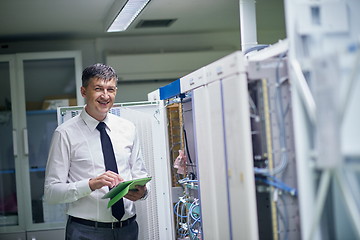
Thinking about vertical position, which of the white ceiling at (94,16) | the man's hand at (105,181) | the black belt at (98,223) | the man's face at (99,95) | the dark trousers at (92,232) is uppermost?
the white ceiling at (94,16)

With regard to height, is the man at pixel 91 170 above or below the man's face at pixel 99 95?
below

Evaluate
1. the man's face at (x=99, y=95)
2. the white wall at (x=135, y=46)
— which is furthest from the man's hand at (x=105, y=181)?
the white wall at (x=135, y=46)

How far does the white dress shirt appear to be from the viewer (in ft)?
10.5

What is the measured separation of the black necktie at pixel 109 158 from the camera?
10.8 feet

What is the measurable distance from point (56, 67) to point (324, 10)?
4.98m

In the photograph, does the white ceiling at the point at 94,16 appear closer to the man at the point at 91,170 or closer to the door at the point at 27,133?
the door at the point at 27,133

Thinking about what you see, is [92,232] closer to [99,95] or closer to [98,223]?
[98,223]

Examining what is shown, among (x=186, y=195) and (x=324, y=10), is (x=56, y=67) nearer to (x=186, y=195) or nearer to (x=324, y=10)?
(x=186, y=195)

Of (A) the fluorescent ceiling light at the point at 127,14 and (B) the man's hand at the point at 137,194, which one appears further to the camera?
(A) the fluorescent ceiling light at the point at 127,14

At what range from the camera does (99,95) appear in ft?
10.9

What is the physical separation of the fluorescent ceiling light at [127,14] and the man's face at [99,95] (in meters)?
1.39

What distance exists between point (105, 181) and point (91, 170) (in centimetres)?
28

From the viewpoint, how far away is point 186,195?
397cm

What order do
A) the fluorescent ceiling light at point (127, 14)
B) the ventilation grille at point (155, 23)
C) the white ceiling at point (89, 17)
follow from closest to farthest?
the fluorescent ceiling light at point (127, 14) → the white ceiling at point (89, 17) → the ventilation grille at point (155, 23)
